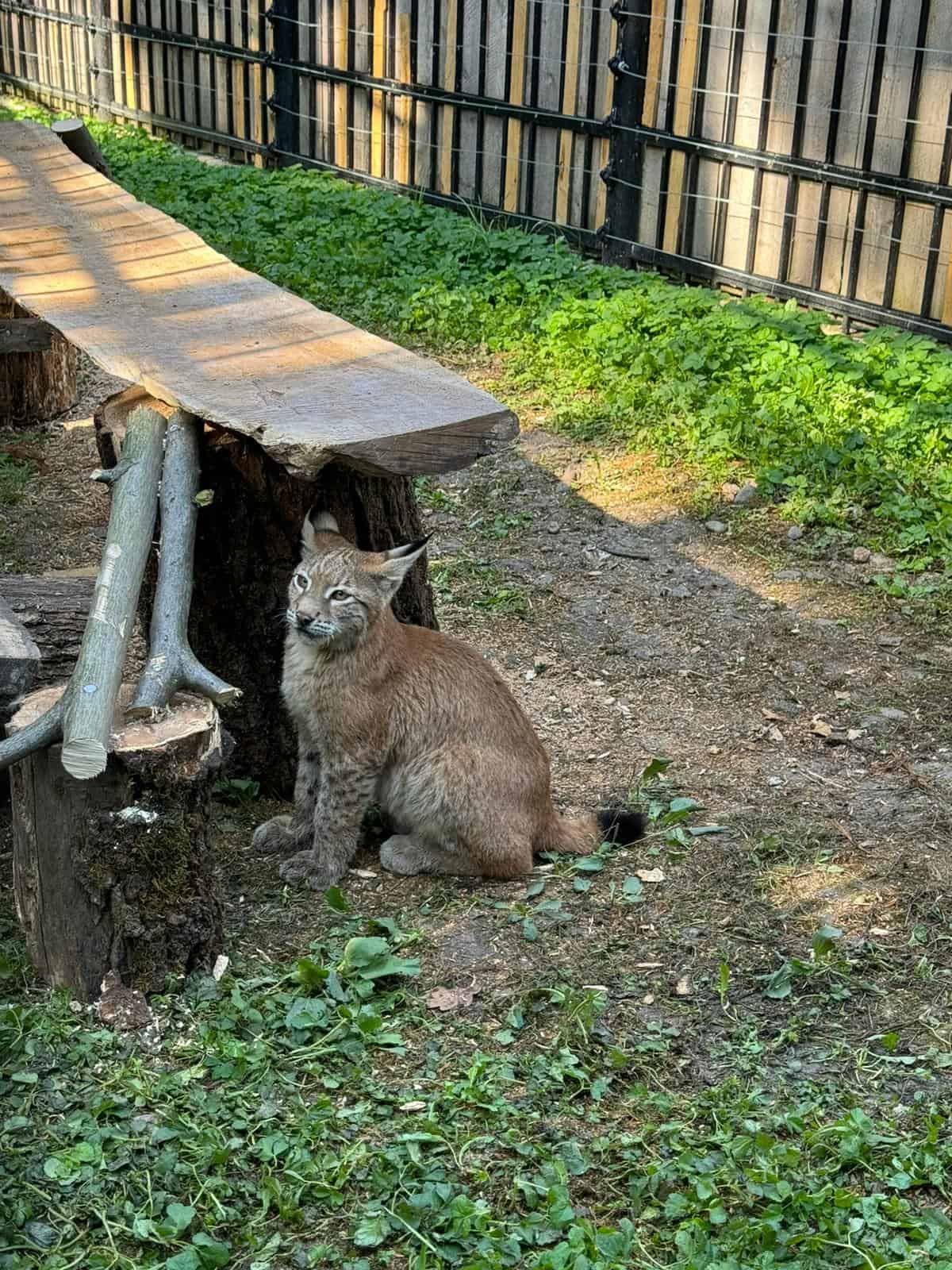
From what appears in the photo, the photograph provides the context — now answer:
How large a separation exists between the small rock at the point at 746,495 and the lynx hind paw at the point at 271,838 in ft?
12.6

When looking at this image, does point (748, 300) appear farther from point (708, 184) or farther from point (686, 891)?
point (686, 891)

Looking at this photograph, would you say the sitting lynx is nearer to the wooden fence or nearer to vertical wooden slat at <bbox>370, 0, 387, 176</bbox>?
the wooden fence

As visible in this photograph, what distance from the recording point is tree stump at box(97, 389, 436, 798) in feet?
17.2

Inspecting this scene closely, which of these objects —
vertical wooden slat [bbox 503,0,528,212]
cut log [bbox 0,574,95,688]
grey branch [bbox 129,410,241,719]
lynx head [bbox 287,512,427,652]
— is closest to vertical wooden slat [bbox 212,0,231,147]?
vertical wooden slat [bbox 503,0,528,212]

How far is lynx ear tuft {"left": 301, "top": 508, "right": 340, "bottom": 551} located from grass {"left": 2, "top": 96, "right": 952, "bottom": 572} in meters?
3.46

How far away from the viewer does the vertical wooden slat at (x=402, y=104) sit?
1327cm

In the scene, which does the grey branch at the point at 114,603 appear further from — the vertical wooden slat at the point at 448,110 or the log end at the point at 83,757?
the vertical wooden slat at the point at 448,110

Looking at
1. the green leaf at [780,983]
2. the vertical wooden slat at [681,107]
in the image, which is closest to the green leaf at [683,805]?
the green leaf at [780,983]

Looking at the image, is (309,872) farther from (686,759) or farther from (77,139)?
(77,139)

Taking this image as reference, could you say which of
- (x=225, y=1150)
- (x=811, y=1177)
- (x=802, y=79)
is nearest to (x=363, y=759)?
(x=225, y=1150)

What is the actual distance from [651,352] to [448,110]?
447 centimetres

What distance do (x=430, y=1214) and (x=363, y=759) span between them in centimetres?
178

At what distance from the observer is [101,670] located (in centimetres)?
423

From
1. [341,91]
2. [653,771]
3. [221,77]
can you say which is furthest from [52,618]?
[221,77]
